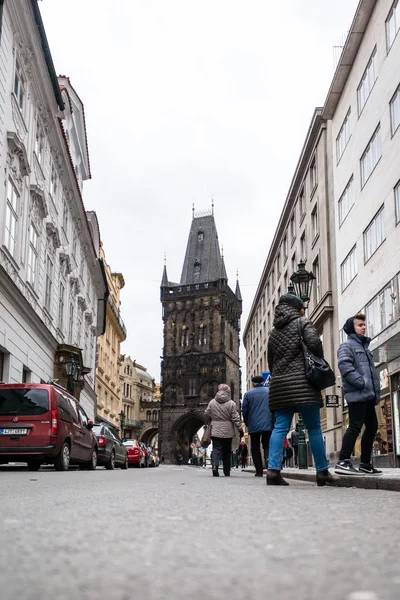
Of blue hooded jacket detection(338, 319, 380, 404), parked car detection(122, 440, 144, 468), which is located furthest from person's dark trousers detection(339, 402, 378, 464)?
parked car detection(122, 440, 144, 468)

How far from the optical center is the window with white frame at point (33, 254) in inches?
832

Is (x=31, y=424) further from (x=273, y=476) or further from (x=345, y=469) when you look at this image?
(x=345, y=469)

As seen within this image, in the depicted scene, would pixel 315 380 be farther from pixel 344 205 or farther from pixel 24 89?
pixel 344 205

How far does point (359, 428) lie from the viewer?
8516mm

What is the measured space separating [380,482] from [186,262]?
102 meters

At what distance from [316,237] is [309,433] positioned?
85.0 feet

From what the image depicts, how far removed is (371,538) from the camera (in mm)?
3080

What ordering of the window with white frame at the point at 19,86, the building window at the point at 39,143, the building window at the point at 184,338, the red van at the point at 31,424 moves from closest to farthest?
the red van at the point at 31,424 < the window with white frame at the point at 19,86 < the building window at the point at 39,143 < the building window at the point at 184,338

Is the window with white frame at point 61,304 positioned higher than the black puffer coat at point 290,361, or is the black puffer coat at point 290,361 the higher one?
Result: the window with white frame at point 61,304

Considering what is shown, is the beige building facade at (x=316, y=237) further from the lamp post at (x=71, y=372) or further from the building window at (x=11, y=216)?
the building window at (x=11, y=216)

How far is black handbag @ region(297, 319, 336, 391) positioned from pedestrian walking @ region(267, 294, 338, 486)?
2.4 inches

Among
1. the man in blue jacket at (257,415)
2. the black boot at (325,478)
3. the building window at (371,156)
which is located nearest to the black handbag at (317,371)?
the black boot at (325,478)

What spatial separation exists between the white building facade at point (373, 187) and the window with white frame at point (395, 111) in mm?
29

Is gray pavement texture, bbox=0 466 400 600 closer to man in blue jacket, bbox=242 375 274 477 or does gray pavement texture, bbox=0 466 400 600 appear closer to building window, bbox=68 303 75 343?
man in blue jacket, bbox=242 375 274 477
